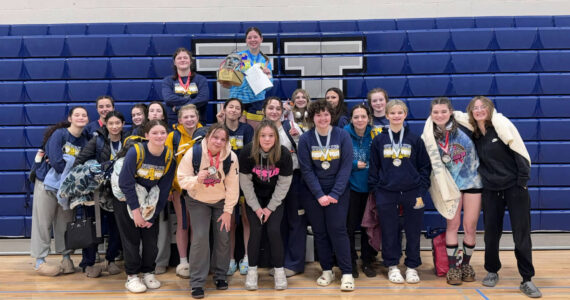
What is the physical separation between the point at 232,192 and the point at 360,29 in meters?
2.74

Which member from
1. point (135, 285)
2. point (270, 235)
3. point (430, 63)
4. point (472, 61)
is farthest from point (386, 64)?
point (135, 285)

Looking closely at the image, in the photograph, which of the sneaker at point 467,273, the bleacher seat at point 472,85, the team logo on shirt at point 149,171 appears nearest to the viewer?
the team logo on shirt at point 149,171

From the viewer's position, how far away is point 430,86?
16.7 ft

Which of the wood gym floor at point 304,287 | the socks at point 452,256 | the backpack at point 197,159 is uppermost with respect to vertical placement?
the backpack at point 197,159

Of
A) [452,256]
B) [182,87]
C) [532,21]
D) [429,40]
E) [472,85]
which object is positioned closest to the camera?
[452,256]

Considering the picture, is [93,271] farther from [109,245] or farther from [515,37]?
[515,37]

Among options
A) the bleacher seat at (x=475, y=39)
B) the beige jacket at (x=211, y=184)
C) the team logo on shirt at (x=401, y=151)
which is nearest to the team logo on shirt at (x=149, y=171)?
the beige jacket at (x=211, y=184)

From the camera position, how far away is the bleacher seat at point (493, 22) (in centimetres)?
541

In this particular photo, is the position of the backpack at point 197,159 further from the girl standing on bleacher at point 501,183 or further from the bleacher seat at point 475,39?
the bleacher seat at point 475,39

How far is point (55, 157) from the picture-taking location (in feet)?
13.3

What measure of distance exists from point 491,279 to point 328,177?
59.0 inches

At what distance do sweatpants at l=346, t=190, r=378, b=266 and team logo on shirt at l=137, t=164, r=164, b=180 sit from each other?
156 cm

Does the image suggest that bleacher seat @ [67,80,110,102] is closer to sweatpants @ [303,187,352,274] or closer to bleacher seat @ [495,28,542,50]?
sweatpants @ [303,187,352,274]

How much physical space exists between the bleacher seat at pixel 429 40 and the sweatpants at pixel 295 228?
7.27 ft
